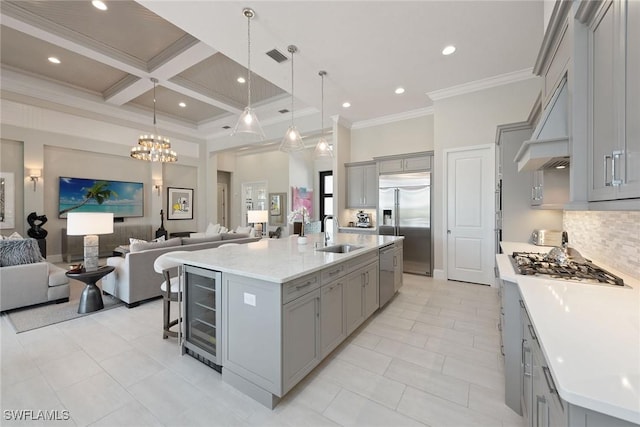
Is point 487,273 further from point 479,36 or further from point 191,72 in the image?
point 191,72

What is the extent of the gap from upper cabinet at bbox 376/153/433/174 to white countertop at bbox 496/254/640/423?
3.70 meters

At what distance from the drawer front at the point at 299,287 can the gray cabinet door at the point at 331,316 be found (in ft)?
0.43

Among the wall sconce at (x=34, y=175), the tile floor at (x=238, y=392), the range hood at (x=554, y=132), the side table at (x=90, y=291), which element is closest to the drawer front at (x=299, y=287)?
the tile floor at (x=238, y=392)

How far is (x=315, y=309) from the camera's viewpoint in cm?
202

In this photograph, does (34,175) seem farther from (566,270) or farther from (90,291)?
(566,270)

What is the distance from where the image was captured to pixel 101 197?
6.58 meters

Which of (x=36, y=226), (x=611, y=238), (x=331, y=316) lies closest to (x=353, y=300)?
(x=331, y=316)

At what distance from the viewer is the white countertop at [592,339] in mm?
641

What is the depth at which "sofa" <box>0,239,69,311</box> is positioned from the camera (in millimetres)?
3174

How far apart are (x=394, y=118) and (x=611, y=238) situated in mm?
4485

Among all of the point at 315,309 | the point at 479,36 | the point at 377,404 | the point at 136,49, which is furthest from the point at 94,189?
the point at 479,36

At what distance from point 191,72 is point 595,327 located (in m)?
6.20

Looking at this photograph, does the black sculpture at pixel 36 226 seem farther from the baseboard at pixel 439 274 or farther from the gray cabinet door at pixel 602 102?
the gray cabinet door at pixel 602 102

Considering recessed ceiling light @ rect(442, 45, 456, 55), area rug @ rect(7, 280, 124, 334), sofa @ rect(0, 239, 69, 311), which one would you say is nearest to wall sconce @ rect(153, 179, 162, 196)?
sofa @ rect(0, 239, 69, 311)
